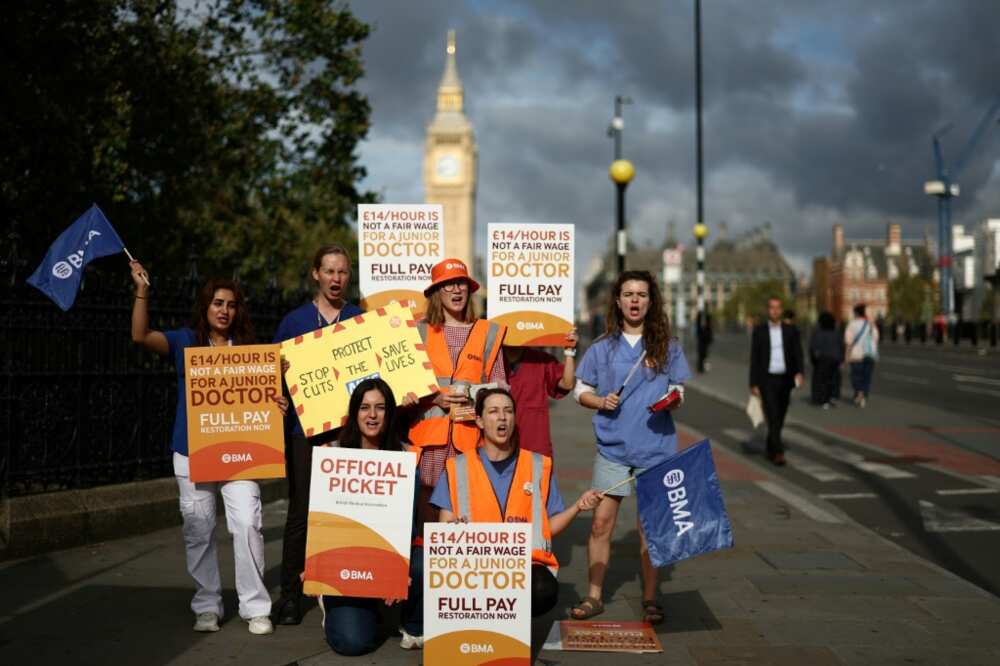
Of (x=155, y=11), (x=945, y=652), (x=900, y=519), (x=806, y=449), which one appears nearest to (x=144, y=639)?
(x=945, y=652)

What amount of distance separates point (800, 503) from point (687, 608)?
4.56 m

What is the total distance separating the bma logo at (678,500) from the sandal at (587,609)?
2.59ft

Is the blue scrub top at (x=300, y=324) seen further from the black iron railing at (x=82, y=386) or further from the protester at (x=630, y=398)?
the black iron railing at (x=82, y=386)

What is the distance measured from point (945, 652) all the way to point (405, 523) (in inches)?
103

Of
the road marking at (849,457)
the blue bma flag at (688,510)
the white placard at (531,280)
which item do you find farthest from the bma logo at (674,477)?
the road marking at (849,457)

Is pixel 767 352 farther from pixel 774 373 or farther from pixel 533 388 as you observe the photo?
pixel 533 388

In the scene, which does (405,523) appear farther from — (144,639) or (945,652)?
(945,652)

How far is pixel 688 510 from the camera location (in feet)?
19.6

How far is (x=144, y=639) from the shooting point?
5.94 m

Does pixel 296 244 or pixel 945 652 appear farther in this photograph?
pixel 296 244

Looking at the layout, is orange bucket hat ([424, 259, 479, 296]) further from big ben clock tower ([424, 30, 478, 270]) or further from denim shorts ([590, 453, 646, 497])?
big ben clock tower ([424, 30, 478, 270])

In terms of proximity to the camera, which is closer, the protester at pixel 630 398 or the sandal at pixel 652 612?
the sandal at pixel 652 612

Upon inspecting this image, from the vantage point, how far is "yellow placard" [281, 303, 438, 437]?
→ 6203 mm

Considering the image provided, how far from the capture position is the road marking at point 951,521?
381 inches
